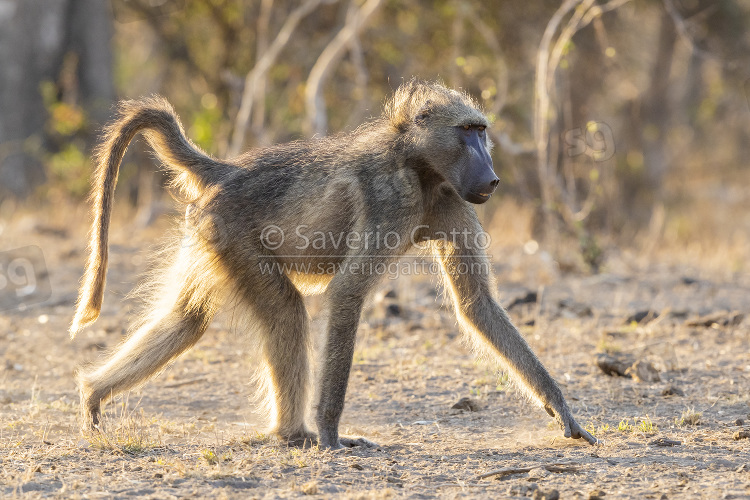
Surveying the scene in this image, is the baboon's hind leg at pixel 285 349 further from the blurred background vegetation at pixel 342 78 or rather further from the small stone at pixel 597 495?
the blurred background vegetation at pixel 342 78

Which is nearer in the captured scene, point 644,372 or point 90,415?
point 90,415

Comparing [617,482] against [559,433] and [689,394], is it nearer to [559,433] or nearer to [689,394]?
[559,433]

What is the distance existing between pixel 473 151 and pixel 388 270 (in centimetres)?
64

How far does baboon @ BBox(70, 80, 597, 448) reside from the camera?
12.2 feet

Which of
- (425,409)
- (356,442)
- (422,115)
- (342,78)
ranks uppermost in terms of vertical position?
(342,78)

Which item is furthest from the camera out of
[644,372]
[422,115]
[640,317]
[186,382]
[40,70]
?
[40,70]

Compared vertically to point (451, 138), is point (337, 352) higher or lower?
lower

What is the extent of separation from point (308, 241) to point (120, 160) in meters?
0.97

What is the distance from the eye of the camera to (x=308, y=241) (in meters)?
3.87

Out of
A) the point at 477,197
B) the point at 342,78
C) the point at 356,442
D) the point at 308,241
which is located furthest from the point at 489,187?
the point at 342,78

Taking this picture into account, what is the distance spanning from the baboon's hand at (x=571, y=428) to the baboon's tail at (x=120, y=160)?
1895 mm

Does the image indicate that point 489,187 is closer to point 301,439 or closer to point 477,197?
point 477,197

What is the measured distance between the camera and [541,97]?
7.02 m

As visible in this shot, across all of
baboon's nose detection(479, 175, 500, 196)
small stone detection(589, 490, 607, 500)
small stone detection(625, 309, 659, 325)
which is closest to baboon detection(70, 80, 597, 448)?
baboon's nose detection(479, 175, 500, 196)
